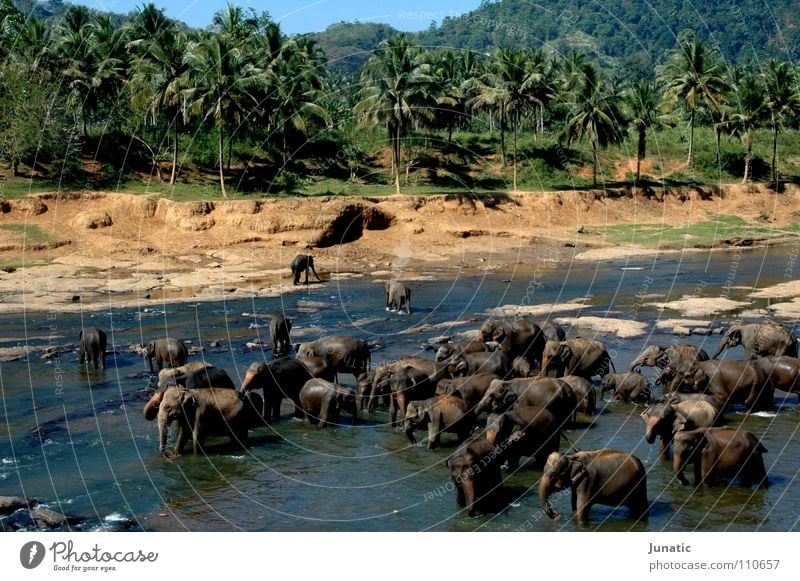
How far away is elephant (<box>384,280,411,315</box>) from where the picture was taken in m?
40.3

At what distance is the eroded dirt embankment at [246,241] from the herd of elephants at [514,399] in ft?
53.1

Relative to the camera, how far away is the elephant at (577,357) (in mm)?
27047

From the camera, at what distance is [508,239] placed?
59969mm

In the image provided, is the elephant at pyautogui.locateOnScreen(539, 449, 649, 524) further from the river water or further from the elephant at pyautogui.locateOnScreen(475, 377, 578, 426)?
the elephant at pyautogui.locateOnScreen(475, 377, 578, 426)

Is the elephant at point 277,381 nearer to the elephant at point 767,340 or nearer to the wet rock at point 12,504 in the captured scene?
the wet rock at point 12,504

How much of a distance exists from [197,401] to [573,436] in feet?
27.4

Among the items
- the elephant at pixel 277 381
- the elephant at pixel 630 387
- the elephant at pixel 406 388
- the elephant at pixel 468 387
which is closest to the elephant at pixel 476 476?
the elephant at pixel 468 387

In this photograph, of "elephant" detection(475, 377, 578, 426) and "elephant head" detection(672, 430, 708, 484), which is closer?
"elephant head" detection(672, 430, 708, 484)

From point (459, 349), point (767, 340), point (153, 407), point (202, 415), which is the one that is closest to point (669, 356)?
point (767, 340)

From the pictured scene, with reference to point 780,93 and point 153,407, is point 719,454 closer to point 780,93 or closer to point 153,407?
point 153,407

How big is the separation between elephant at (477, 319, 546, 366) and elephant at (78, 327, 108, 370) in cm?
1154

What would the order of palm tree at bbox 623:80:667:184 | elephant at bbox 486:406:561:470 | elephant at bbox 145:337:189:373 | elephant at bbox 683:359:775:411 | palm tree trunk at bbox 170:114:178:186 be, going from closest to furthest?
elephant at bbox 486:406:561:470
elephant at bbox 683:359:775:411
elephant at bbox 145:337:189:373
palm tree trunk at bbox 170:114:178:186
palm tree at bbox 623:80:667:184

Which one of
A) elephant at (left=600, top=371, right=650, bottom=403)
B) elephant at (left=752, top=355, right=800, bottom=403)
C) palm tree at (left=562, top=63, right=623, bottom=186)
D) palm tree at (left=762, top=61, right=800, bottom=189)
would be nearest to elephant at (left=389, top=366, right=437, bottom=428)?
elephant at (left=600, top=371, right=650, bottom=403)
